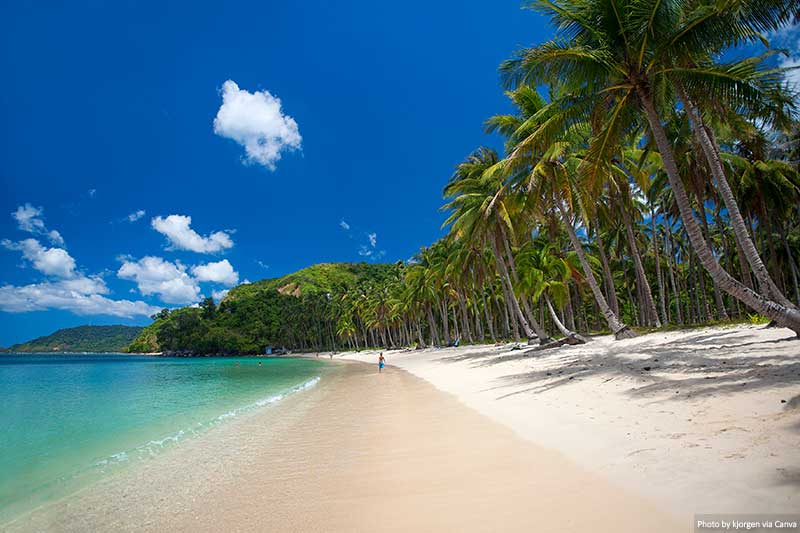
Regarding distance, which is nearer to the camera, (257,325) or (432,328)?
(432,328)

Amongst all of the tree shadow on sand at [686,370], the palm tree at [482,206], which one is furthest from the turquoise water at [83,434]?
the palm tree at [482,206]

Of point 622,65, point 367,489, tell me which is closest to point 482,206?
point 622,65

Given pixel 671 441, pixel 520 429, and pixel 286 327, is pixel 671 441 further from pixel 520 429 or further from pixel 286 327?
pixel 286 327

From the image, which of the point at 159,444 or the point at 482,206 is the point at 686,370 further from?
the point at 482,206

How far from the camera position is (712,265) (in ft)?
30.5

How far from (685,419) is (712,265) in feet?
19.1

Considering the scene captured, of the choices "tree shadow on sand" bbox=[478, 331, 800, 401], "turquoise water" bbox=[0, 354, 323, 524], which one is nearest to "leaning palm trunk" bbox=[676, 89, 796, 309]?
"tree shadow on sand" bbox=[478, 331, 800, 401]

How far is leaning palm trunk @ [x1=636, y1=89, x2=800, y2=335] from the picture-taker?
797 cm

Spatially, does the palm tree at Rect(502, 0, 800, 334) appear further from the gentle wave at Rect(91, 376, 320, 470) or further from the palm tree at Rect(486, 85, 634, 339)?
the gentle wave at Rect(91, 376, 320, 470)

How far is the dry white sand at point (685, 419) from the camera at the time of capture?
3.35 meters

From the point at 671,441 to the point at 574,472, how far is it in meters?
1.27

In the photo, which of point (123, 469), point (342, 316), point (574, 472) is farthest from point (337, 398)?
point (342, 316)

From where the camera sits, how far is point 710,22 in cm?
916

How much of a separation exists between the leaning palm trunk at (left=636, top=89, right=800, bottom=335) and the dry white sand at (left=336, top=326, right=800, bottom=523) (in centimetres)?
74
